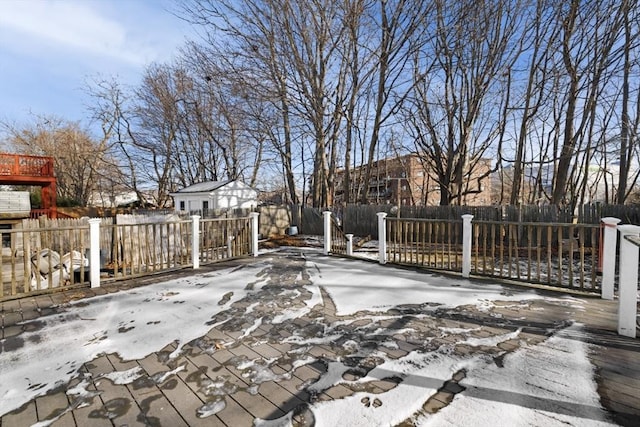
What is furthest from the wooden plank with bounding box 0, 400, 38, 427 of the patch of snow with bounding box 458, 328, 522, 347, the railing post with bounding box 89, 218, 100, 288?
the railing post with bounding box 89, 218, 100, 288

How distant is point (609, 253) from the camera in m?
3.43

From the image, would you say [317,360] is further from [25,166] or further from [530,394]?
[25,166]

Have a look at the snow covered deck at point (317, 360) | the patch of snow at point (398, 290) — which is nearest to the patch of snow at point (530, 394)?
the snow covered deck at point (317, 360)

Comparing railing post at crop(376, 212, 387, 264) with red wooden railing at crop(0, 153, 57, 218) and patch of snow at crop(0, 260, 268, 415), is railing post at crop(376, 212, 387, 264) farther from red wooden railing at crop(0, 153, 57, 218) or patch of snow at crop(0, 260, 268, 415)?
red wooden railing at crop(0, 153, 57, 218)

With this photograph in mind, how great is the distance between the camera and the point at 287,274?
5293mm

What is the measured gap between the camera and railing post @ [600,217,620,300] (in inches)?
131

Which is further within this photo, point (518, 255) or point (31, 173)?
point (31, 173)

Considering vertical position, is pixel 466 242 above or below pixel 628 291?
above

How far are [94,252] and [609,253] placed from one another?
679 cm

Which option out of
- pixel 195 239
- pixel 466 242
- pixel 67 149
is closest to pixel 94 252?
pixel 195 239

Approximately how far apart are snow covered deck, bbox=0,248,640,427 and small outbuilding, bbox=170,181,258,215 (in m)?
12.5

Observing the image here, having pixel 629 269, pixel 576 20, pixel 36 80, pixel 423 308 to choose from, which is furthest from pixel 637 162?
pixel 36 80

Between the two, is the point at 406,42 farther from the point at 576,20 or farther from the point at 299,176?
the point at 299,176

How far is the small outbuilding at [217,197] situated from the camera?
53.1 ft
